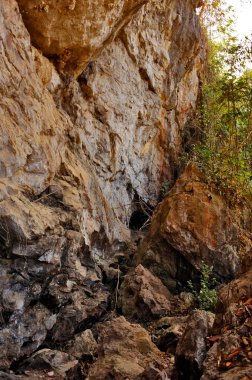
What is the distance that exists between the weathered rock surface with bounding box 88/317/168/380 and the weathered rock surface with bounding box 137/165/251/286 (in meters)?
2.73

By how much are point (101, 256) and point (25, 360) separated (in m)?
3.43

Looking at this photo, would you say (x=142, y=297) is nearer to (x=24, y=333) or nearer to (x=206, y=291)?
(x=206, y=291)

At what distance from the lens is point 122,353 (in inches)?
190

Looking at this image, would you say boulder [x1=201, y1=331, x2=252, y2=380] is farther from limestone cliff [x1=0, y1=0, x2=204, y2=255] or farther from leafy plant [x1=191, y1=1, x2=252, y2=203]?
leafy plant [x1=191, y1=1, x2=252, y2=203]

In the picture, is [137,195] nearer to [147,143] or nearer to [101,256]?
[147,143]

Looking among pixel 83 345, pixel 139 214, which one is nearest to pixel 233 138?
pixel 139 214

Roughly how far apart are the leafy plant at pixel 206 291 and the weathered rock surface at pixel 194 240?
208 mm

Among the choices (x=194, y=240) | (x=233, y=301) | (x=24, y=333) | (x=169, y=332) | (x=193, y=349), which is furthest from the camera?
(x=194, y=240)

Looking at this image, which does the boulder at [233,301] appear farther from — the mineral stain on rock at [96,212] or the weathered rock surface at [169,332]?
the weathered rock surface at [169,332]

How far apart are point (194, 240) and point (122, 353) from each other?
12.2ft

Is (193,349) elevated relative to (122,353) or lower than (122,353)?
elevated

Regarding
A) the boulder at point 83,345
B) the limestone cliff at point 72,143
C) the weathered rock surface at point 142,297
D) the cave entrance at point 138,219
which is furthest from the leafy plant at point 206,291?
the cave entrance at point 138,219

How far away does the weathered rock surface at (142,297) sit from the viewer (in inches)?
267

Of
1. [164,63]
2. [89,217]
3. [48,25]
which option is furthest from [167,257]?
[164,63]
